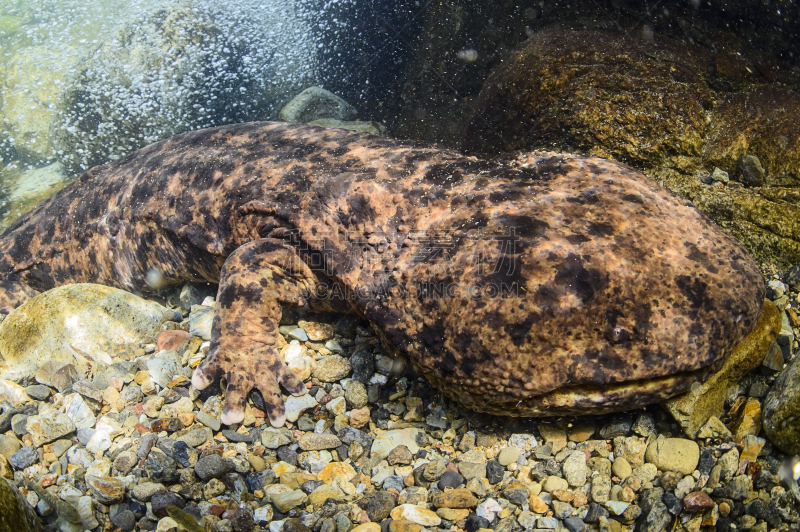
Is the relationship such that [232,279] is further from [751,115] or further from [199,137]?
[751,115]

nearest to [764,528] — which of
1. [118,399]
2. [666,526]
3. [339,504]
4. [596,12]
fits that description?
[666,526]

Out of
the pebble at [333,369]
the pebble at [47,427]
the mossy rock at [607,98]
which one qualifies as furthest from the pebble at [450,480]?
the mossy rock at [607,98]

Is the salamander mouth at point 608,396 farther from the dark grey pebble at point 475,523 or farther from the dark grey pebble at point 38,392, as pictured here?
the dark grey pebble at point 38,392

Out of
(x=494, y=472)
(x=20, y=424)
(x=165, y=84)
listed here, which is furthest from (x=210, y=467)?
(x=165, y=84)

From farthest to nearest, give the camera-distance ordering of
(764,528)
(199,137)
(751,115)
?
(199,137)
(751,115)
(764,528)

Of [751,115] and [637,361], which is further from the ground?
[751,115]

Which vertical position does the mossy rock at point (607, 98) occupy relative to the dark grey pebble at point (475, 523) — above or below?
above
